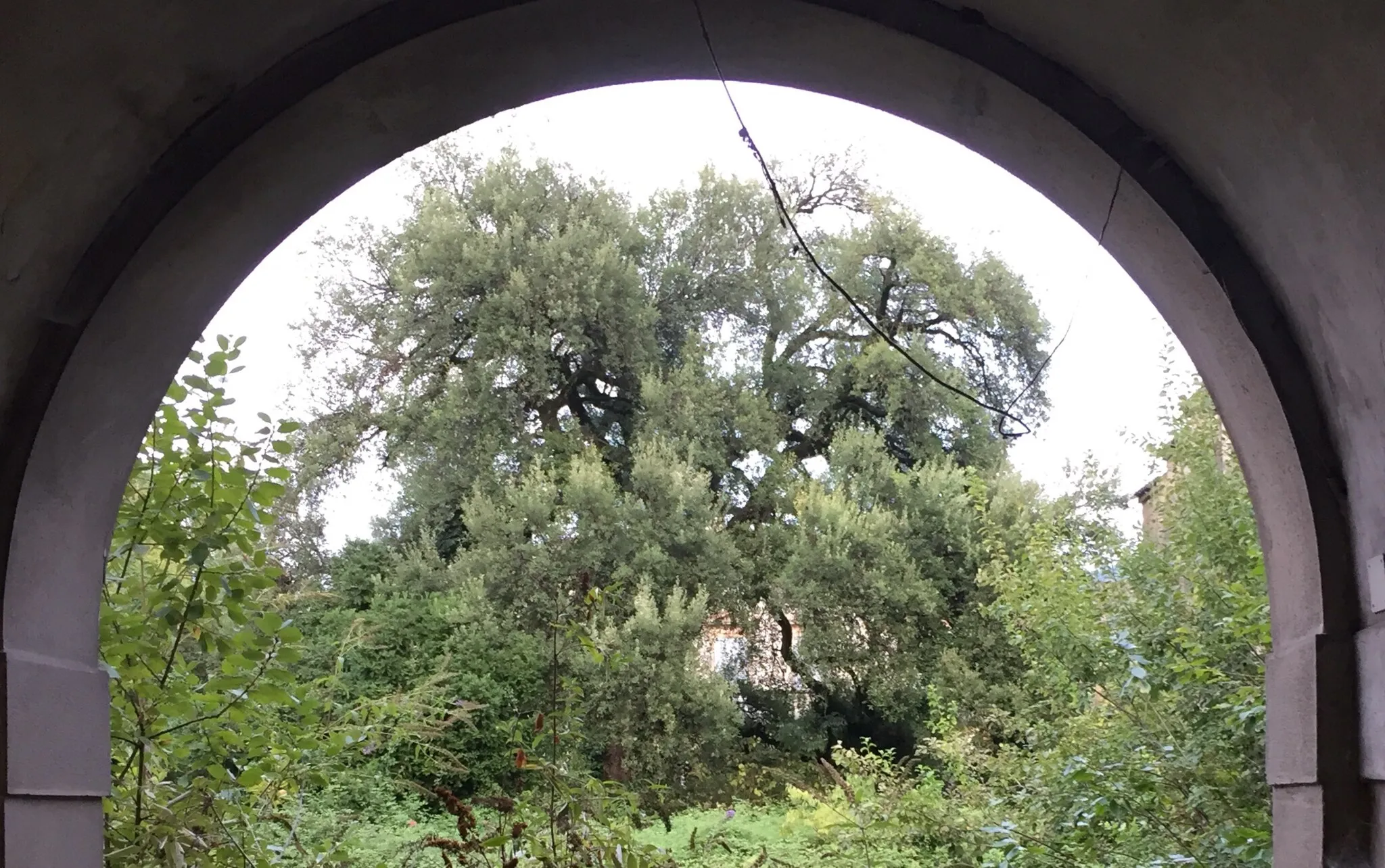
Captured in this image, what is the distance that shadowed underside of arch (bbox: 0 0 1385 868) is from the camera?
40.5 inches

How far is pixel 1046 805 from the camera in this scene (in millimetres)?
2977

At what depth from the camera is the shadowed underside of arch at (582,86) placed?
1028 mm

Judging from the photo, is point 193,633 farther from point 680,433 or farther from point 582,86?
point 680,433

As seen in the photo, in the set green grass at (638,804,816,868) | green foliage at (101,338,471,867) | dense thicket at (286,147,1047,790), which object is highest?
dense thicket at (286,147,1047,790)

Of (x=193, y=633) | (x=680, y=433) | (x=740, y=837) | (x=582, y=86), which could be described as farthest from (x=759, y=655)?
(x=582, y=86)

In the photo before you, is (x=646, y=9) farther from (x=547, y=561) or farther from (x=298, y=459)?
(x=298, y=459)

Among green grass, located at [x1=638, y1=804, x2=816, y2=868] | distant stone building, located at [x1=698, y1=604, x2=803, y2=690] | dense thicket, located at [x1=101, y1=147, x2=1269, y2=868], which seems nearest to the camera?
green grass, located at [x1=638, y1=804, x2=816, y2=868]

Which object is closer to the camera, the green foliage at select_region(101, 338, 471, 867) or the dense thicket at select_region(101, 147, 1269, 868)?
the green foliage at select_region(101, 338, 471, 867)

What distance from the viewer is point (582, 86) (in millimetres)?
1329

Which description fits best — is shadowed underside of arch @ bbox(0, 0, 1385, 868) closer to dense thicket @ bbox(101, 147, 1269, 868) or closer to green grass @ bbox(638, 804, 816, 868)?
dense thicket @ bbox(101, 147, 1269, 868)

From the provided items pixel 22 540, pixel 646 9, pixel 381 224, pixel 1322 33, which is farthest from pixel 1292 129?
pixel 381 224

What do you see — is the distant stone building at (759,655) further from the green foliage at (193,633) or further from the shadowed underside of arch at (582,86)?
the shadowed underside of arch at (582,86)

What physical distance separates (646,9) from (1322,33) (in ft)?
2.22

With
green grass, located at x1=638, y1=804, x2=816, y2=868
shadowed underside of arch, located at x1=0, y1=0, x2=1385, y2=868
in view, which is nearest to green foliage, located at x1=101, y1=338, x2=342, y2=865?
shadowed underside of arch, located at x1=0, y1=0, x2=1385, y2=868
